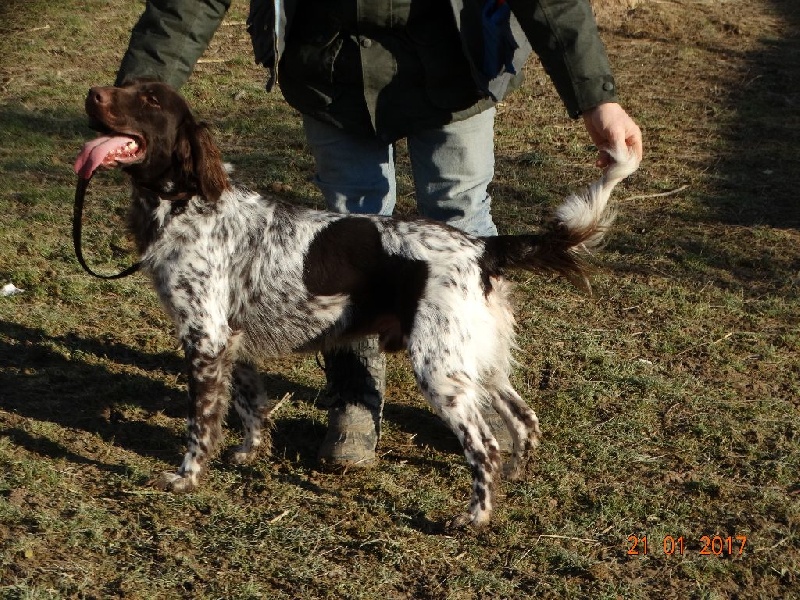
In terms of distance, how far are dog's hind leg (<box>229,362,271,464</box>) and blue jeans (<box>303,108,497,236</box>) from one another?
2.50ft

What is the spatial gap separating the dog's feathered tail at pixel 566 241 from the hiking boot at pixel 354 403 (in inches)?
28.8

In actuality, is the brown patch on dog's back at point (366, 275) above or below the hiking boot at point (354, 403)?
above

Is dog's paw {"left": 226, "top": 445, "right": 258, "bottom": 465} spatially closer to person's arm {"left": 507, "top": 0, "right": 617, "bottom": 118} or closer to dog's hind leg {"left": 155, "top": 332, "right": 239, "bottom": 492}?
dog's hind leg {"left": 155, "top": 332, "right": 239, "bottom": 492}

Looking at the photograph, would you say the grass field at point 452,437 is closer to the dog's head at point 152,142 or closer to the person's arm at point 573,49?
the dog's head at point 152,142

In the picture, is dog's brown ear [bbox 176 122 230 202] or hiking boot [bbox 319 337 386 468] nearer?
dog's brown ear [bbox 176 122 230 202]

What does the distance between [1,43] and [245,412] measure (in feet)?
22.6

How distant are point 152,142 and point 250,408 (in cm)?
118

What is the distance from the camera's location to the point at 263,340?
13.4ft

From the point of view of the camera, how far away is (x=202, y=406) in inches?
159

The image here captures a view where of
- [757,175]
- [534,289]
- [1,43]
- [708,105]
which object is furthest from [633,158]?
[1,43]

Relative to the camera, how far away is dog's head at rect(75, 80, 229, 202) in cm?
365

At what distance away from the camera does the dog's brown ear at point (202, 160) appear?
3.76 m
